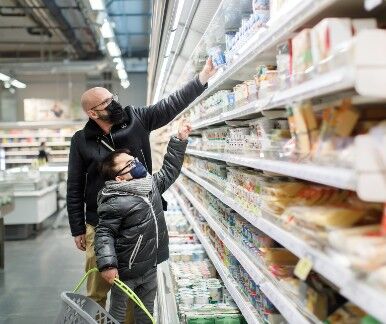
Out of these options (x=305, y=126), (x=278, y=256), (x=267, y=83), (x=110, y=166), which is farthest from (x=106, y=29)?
(x=305, y=126)

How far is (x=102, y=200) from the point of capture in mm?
2955

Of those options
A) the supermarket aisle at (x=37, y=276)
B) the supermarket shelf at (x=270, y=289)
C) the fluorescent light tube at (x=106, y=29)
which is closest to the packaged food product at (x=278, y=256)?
the supermarket shelf at (x=270, y=289)

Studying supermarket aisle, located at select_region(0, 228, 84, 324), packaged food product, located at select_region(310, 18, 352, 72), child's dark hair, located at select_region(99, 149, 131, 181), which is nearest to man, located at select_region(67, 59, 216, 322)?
child's dark hair, located at select_region(99, 149, 131, 181)

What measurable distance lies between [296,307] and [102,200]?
1.57 metres

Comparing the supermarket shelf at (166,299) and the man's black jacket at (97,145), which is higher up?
the man's black jacket at (97,145)

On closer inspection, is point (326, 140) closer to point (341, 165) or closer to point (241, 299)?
point (341, 165)

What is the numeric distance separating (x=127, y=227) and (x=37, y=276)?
3.72 m

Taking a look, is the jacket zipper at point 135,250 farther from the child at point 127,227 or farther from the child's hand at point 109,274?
the child's hand at point 109,274

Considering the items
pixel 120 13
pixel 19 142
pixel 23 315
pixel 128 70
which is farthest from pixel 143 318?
pixel 128 70

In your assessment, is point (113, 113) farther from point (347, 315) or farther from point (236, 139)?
point (347, 315)

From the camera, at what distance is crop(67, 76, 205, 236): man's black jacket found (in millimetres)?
3342

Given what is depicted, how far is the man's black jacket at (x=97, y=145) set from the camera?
3.34 meters

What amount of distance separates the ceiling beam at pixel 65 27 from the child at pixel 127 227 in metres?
10.0

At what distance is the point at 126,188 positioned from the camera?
9.41 feet
